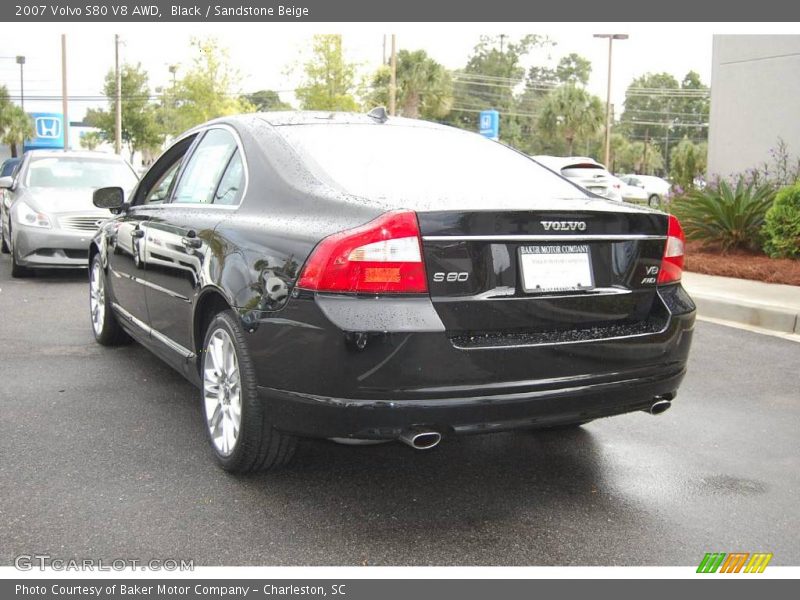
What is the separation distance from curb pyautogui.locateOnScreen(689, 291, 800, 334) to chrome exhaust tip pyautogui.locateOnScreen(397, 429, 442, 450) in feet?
16.9

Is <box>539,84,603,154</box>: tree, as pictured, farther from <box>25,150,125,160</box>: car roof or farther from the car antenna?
the car antenna

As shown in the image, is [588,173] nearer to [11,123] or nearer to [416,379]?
[416,379]

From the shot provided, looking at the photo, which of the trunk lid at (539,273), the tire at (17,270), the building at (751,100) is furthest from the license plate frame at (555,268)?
the building at (751,100)

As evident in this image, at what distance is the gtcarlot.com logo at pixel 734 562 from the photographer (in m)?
2.83

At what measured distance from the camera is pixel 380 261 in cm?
288

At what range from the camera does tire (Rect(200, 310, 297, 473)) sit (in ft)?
10.6

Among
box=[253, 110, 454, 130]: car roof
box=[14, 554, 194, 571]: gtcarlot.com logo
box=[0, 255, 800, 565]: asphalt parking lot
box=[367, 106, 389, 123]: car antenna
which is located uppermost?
box=[367, 106, 389, 123]: car antenna

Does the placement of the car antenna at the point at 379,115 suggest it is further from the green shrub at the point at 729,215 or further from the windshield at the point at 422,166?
the green shrub at the point at 729,215

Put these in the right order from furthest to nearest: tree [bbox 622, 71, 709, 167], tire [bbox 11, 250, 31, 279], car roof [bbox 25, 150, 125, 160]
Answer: tree [bbox 622, 71, 709, 167] < car roof [bbox 25, 150, 125, 160] < tire [bbox 11, 250, 31, 279]

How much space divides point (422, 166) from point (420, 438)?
1346 mm

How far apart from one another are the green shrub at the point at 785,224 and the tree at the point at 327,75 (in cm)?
2415

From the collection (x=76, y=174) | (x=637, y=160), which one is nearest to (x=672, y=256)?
(x=76, y=174)

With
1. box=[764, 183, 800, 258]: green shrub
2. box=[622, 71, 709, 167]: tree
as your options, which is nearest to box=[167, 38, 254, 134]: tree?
box=[764, 183, 800, 258]: green shrub

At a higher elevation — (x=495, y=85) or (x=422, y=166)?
(x=495, y=85)
